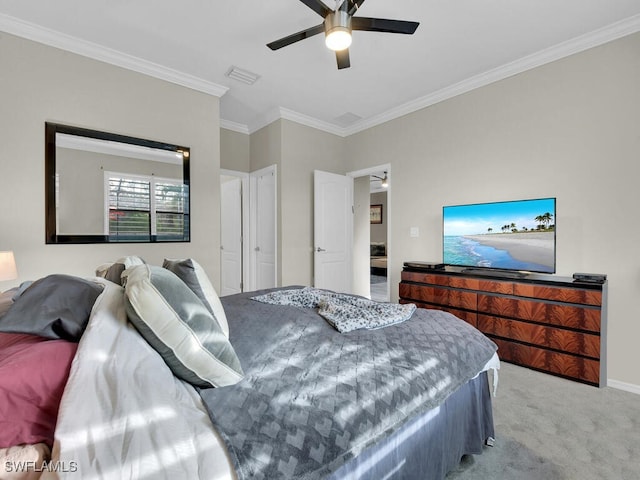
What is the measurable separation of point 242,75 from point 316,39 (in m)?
0.99

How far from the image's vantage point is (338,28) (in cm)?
207

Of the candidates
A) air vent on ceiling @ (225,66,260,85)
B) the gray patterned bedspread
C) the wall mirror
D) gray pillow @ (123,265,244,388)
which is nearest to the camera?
the gray patterned bedspread

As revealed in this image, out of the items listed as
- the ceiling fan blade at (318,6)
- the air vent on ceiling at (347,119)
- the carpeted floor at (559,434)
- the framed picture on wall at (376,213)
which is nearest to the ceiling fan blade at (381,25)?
the ceiling fan blade at (318,6)

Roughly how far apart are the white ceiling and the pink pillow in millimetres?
2545

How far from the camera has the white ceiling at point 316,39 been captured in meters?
2.35

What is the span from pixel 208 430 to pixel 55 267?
2.74 meters

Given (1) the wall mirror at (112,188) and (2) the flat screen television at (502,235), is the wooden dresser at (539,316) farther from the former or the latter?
(1) the wall mirror at (112,188)

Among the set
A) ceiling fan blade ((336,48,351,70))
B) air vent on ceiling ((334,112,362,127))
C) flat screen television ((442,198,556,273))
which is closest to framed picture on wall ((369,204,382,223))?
air vent on ceiling ((334,112,362,127))

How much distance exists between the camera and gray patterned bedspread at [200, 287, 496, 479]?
2.55ft

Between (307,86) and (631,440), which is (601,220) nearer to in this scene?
(631,440)

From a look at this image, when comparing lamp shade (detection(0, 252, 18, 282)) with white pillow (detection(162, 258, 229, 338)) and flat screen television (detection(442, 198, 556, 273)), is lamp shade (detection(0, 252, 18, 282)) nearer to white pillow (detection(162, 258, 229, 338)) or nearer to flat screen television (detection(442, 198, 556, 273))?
white pillow (detection(162, 258, 229, 338))

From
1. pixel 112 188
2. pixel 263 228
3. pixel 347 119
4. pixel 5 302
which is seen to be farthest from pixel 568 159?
pixel 112 188

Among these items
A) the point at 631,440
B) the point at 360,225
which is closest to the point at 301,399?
the point at 631,440

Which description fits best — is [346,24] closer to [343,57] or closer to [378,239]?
[343,57]
